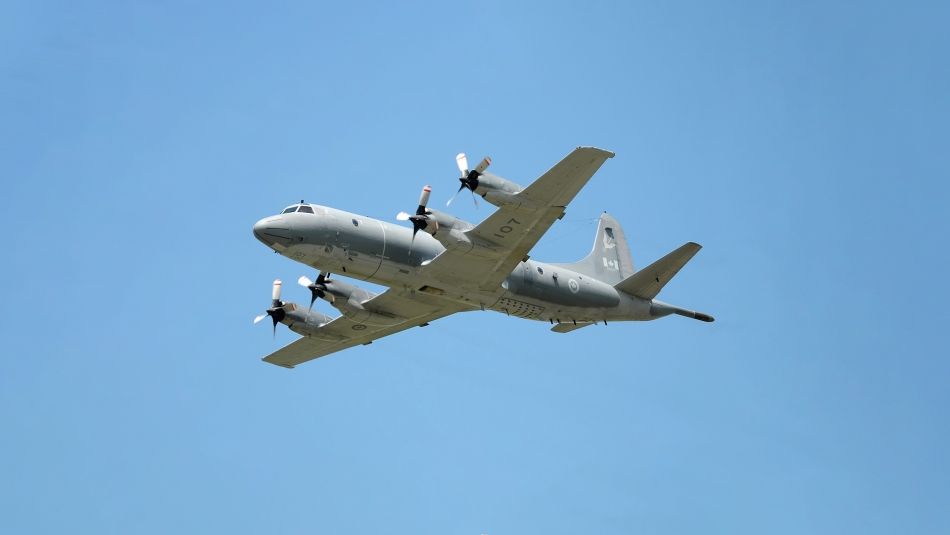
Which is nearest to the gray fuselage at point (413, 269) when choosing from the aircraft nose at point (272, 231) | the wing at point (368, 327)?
the aircraft nose at point (272, 231)

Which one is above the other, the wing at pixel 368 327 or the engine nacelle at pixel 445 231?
the engine nacelle at pixel 445 231

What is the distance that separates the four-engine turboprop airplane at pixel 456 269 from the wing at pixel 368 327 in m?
0.04

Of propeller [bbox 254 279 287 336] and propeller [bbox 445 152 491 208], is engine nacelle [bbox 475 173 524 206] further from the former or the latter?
propeller [bbox 254 279 287 336]

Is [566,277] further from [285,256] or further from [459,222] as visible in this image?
[285,256]

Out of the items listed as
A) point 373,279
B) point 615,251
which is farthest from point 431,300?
point 615,251

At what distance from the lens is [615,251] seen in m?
47.8

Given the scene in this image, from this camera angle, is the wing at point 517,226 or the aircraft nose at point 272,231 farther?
the aircraft nose at point 272,231

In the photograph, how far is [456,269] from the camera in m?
39.2

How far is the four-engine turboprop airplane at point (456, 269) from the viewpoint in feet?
122

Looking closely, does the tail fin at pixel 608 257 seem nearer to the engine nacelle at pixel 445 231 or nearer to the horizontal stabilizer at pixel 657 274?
the horizontal stabilizer at pixel 657 274

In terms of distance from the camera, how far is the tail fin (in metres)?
45.7

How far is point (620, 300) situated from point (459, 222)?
8.12 m

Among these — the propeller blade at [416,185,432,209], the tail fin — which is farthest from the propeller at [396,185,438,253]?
the tail fin

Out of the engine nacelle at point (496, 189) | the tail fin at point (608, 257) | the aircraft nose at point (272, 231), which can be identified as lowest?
the aircraft nose at point (272, 231)
